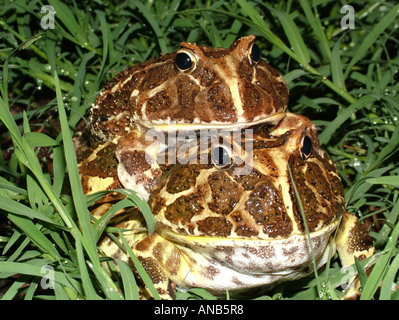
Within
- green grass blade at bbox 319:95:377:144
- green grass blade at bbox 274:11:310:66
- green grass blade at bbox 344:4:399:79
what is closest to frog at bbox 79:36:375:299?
green grass blade at bbox 319:95:377:144

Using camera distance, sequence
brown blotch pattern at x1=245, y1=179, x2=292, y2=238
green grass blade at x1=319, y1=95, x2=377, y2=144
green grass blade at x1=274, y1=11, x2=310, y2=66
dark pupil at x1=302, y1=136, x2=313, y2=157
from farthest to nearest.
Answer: green grass blade at x1=274, y1=11, x2=310, y2=66
green grass blade at x1=319, y1=95, x2=377, y2=144
dark pupil at x1=302, y1=136, x2=313, y2=157
brown blotch pattern at x1=245, y1=179, x2=292, y2=238

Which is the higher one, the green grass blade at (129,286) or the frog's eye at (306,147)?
the frog's eye at (306,147)

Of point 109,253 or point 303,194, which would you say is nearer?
point 303,194

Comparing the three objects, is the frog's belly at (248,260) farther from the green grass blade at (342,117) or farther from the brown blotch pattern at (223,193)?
the green grass blade at (342,117)

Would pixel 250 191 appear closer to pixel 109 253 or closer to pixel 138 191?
pixel 138 191

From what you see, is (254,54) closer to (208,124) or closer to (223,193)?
(208,124)

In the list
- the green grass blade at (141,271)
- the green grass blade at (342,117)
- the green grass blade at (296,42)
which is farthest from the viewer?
the green grass blade at (296,42)

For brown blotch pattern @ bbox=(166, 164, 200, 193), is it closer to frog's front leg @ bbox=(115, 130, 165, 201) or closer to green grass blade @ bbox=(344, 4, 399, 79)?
frog's front leg @ bbox=(115, 130, 165, 201)

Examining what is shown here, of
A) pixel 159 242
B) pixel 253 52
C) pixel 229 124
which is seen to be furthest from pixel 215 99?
pixel 159 242

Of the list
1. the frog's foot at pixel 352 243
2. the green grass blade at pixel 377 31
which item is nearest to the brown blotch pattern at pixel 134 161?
the frog's foot at pixel 352 243
